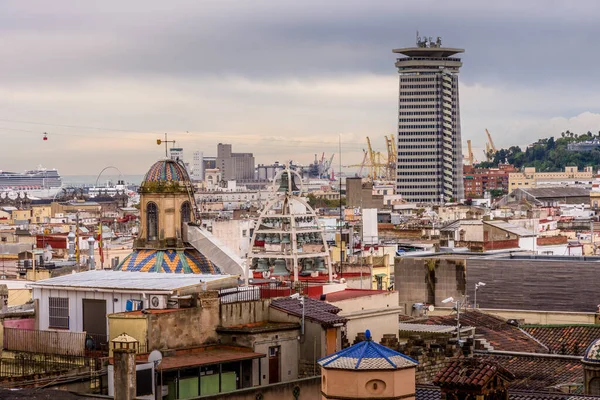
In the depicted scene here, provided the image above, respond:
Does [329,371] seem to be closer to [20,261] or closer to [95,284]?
[95,284]

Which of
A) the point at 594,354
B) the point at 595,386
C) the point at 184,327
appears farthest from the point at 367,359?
the point at 594,354

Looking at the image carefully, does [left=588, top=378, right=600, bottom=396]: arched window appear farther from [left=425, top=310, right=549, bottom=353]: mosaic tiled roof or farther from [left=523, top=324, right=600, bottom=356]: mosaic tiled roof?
[left=523, top=324, right=600, bottom=356]: mosaic tiled roof

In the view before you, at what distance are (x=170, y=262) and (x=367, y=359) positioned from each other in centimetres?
1617

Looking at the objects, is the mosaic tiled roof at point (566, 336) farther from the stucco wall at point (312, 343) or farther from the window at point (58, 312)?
the window at point (58, 312)

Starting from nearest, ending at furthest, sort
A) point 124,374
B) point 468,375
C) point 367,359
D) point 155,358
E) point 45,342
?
point 367,359
point 468,375
point 124,374
point 155,358
point 45,342

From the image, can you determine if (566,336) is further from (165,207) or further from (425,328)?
(165,207)

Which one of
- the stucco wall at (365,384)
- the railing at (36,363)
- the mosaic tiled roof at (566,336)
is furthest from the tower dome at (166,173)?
the stucco wall at (365,384)

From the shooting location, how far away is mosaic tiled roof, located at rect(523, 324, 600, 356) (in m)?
36.1

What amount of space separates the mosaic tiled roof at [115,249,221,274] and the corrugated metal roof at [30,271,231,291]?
183 inches

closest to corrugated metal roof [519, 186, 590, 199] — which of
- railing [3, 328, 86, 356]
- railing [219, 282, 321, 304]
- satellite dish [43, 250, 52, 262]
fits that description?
satellite dish [43, 250, 52, 262]

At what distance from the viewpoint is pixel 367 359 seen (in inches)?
819

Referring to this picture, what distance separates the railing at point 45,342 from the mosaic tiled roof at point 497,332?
11.0m

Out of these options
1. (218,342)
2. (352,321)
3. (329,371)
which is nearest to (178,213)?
(352,321)

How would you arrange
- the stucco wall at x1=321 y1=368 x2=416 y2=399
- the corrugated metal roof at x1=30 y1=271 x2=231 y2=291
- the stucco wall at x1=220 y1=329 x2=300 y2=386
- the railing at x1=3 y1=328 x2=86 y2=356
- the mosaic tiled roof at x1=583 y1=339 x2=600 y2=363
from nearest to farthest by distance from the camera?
1. the stucco wall at x1=321 y1=368 x2=416 y2=399
2. the mosaic tiled roof at x1=583 y1=339 x2=600 y2=363
3. the stucco wall at x1=220 y1=329 x2=300 y2=386
4. the railing at x1=3 y1=328 x2=86 y2=356
5. the corrugated metal roof at x1=30 y1=271 x2=231 y2=291
